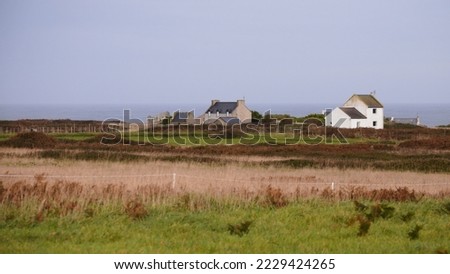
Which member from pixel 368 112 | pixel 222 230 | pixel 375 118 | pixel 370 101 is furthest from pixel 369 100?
pixel 222 230

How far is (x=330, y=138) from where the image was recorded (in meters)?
51.5

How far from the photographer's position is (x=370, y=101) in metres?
70.5

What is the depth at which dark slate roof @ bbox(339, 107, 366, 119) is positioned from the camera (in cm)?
6783

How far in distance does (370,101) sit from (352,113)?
327 centimetres

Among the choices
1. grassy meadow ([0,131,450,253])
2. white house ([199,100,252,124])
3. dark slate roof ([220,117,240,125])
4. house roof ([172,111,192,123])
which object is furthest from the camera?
white house ([199,100,252,124])

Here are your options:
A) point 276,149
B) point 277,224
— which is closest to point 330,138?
point 276,149

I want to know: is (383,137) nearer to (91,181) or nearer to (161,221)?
(91,181)

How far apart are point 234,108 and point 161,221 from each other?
62095 mm

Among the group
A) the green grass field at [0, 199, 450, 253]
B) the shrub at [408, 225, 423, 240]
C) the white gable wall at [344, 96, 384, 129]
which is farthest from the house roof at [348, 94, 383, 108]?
the shrub at [408, 225, 423, 240]

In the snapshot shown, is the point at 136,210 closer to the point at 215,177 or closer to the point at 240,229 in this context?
the point at 240,229

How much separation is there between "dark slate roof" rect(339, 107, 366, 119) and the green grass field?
55757 mm

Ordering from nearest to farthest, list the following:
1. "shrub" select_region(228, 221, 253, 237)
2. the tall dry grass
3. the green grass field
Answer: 1. the green grass field
2. "shrub" select_region(228, 221, 253, 237)
3. the tall dry grass

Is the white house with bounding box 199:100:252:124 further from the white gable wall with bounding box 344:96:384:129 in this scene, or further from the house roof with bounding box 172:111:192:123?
the white gable wall with bounding box 344:96:384:129

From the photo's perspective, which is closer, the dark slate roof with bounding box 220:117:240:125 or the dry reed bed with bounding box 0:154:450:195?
the dry reed bed with bounding box 0:154:450:195
